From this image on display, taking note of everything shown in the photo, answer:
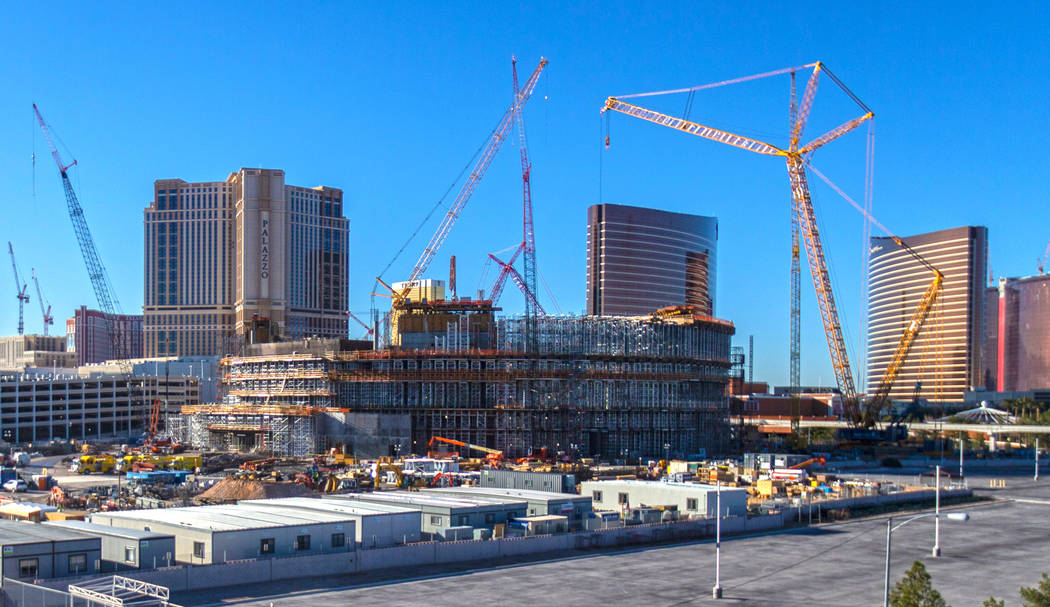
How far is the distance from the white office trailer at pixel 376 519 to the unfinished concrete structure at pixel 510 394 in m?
65.3

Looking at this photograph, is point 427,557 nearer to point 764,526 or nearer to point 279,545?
point 279,545

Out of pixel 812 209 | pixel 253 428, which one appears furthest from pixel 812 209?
pixel 253 428

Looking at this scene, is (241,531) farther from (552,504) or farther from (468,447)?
(468,447)

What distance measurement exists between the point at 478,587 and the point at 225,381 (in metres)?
123

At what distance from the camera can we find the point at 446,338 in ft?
479

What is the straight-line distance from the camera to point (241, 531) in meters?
53.3

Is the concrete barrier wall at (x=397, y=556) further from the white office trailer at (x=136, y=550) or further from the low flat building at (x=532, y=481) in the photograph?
the low flat building at (x=532, y=481)

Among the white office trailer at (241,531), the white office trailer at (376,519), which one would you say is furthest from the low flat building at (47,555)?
the white office trailer at (376,519)

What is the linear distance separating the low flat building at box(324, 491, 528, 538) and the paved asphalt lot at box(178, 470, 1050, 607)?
20.5 feet

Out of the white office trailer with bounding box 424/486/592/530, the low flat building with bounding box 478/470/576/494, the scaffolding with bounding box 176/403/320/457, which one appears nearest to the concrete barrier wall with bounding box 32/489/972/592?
the white office trailer with bounding box 424/486/592/530

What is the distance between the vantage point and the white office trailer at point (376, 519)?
59594 mm

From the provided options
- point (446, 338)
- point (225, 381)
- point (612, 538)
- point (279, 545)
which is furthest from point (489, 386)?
point (279, 545)

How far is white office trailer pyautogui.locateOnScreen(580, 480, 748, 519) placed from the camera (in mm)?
76625

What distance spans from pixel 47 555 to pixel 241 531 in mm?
9538
